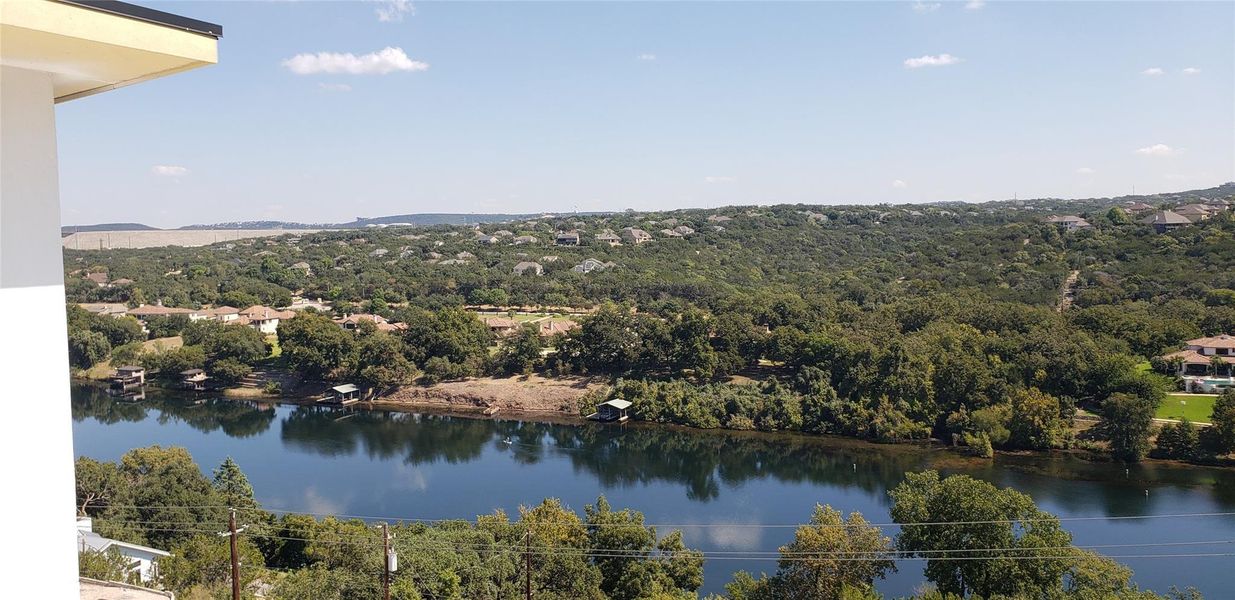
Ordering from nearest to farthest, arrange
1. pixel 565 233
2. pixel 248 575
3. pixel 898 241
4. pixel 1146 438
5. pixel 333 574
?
pixel 333 574 < pixel 248 575 < pixel 1146 438 < pixel 898 241 < pixel 565 233

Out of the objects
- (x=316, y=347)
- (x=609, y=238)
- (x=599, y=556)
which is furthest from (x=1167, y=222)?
(x=316, y=347)

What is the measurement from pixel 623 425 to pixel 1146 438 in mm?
12290

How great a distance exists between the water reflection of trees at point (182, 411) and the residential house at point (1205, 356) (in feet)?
78.3

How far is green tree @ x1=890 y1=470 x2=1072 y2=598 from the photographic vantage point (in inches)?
371

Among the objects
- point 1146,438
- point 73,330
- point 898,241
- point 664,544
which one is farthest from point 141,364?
point 898,241

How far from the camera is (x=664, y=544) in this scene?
35.7ft

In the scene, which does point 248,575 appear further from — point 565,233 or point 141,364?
point 565,233

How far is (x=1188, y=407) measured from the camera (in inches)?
732

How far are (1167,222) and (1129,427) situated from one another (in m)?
18.9

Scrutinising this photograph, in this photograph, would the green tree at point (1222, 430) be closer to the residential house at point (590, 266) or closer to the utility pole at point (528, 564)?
the utility pole at point (528, 564)

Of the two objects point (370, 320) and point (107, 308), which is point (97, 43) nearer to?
point (370, 320)

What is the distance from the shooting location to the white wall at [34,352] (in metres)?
1.76

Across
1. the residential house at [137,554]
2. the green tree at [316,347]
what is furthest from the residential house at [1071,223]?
the residential house at [137,554]

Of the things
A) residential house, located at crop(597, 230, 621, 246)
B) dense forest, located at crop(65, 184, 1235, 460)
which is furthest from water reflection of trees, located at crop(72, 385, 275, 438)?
residential house, located at crop(597, 230, 621, 246)
